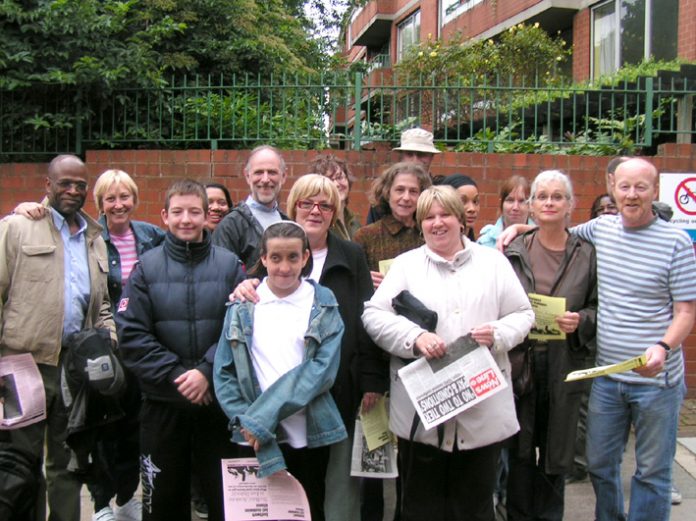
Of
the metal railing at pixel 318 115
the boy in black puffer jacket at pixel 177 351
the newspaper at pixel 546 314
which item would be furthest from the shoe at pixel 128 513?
the metal railing at pixel 318 115

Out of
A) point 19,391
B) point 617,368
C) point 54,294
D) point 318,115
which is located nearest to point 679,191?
point 318,115

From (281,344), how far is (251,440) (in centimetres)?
45

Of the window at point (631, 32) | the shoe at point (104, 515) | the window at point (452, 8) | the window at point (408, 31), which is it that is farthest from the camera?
the window at point (408, 31)

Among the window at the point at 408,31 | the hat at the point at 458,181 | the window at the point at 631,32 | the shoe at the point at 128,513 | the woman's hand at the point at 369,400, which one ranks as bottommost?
the shoe at the point at 128,513

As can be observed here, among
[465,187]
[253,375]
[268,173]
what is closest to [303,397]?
[253,375]

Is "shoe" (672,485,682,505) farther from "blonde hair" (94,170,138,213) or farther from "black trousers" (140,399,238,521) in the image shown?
"blonde hair" (94,170,138,213)

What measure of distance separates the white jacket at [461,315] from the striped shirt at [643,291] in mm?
538

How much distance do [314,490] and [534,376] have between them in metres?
1.30

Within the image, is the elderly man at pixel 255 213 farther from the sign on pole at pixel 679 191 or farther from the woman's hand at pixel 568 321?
the sign on pole at pixel 679 191

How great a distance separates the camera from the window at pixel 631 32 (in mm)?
11695

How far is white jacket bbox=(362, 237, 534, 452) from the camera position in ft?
11.0

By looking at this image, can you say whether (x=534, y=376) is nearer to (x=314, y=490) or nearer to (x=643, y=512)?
(x=643, y=512)

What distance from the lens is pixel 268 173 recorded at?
4387 millimetres

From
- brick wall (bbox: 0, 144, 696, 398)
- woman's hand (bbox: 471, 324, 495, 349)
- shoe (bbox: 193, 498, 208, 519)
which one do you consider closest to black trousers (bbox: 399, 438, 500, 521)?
woman's hand (bbox: 471, 324, 495, 349)
